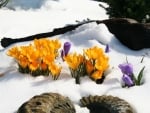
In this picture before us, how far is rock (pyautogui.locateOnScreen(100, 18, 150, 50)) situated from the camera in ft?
15.9

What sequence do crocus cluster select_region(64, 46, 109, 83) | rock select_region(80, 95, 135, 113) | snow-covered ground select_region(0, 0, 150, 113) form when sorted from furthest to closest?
1. crocus cluster select_region(64, 46, 109, 83)
2. snow-covered ground select_region(0, 0, 150, 113)
3. rock select_region(80, 95, 135, 113)

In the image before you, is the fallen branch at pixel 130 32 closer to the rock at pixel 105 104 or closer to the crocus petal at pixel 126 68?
the crocus petal at pixel 126 68

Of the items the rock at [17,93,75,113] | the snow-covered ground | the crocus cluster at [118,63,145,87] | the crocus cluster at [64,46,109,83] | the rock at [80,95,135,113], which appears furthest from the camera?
the crocus cluster at [64,46,109,83]

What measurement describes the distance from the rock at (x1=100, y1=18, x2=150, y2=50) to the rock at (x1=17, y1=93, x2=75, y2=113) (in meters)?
1.36

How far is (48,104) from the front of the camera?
3.57 m

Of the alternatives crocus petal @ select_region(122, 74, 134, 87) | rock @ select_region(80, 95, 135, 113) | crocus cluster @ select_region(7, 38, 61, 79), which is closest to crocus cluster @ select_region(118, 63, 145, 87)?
crocus petal @ select_region(122, 74, 134, 87)

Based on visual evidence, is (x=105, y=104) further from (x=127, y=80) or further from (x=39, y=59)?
(x=39, y=59)

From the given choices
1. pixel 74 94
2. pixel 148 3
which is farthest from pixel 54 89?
pixel 148 3

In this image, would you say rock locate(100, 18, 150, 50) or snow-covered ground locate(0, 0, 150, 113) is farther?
rock locate(100, 18, 150, 50)

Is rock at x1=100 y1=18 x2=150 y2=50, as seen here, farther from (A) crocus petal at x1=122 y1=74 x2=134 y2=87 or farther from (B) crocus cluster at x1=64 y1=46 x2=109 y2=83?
(A) crocus petal at x1=122 y1=74 x2=134 y2=87

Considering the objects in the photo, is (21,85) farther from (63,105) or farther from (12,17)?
(12,17)

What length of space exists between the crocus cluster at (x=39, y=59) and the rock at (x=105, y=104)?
1.64ft

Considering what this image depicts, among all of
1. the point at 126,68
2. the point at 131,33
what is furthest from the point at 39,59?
the point at 131,33

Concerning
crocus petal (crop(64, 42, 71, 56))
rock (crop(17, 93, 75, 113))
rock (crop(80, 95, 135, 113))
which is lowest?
rock (crop(80, 95, 135, 113))
